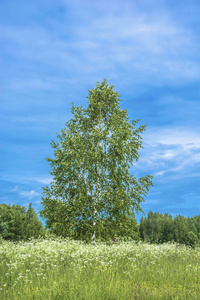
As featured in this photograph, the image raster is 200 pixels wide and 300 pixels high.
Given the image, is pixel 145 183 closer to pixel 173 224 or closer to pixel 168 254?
pixel 168 254

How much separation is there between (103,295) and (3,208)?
5488cm

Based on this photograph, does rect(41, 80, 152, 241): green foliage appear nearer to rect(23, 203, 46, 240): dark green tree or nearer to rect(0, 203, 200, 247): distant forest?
rect(0, 203, 200, 247): distant forest

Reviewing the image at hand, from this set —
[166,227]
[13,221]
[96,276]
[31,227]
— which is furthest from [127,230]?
[166,227]

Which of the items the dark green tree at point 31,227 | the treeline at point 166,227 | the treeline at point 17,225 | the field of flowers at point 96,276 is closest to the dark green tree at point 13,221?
the treeline at point 17,225

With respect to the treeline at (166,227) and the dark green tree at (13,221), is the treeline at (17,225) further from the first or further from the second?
the treeline at (166,227)

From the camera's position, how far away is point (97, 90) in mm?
22391

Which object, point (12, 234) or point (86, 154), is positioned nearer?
point (86, 154)

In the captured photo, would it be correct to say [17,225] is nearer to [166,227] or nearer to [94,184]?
[94,184]

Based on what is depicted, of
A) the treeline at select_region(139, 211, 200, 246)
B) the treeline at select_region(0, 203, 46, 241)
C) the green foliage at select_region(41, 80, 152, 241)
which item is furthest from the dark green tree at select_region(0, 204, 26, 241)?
the treeline at select_region(139, 211, 200, 246)

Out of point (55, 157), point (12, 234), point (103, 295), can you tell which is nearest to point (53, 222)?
point (55, 157)

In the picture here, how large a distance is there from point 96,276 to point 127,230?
12.1 m

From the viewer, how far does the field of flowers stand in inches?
255

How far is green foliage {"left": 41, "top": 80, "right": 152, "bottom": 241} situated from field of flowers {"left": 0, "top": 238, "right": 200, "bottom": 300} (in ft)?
24.4

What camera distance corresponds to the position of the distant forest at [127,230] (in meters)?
20.0
